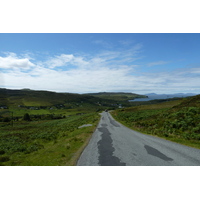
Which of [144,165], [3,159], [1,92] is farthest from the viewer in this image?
[1,92]

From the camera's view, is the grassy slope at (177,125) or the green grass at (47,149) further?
the grassy slope at (177,125)

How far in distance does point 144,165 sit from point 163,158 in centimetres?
207

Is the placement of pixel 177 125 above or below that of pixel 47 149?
above

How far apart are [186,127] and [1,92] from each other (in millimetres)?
31814

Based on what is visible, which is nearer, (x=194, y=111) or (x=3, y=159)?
(x=3, y=159)

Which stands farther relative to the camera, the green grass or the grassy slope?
the grassy slope

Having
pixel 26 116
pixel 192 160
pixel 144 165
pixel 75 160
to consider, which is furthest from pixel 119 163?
pixel 26 116

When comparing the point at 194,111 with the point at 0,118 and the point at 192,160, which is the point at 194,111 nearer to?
the point at 192,160

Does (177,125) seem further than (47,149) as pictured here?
Yes

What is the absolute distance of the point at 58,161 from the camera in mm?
9648

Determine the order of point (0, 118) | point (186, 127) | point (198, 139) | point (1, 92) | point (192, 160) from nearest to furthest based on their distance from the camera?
point (192, 160) < point (198, 139) < point (186, 127) < point (1, 92) < point (0, 118)

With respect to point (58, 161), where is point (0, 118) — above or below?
below

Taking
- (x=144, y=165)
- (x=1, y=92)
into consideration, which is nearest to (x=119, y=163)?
(x=144, y=165)

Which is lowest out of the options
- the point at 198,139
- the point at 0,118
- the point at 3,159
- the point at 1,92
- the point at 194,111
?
the point at 0,118
